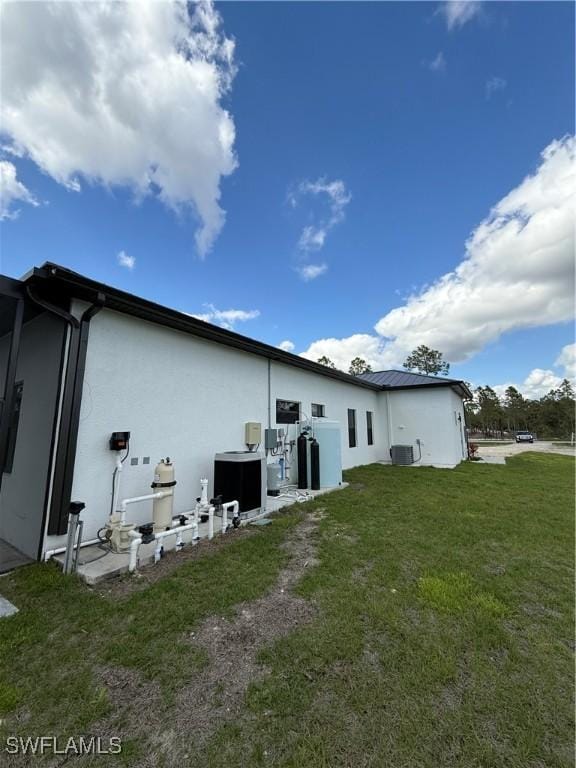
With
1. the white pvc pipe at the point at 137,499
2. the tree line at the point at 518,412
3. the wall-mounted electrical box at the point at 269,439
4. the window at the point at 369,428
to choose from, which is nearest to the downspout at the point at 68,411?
the white pvc pipe at the point at 137,499

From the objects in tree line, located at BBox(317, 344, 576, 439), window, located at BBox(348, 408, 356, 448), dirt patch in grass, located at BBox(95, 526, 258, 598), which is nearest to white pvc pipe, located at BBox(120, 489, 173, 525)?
dirt patch in grass, located at BBox(95, 526, 258, 598)

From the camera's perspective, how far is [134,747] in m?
1.44

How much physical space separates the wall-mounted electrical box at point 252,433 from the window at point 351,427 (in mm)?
4925

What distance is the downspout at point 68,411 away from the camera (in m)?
3.39

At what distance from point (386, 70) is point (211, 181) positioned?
15.4 feet

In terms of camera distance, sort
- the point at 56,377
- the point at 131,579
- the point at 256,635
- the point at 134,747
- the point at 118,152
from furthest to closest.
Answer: the point at 118,152 → the point at 56,377 → the point at 131,579 → the point at 256,635 → the point at 134,747

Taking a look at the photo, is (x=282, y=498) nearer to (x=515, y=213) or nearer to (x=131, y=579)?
(x=131, y=579)

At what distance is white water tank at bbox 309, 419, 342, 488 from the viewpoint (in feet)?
23.9

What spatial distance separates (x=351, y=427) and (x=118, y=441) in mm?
7888

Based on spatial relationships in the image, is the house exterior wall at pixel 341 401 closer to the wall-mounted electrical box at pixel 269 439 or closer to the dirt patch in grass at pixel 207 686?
the wall-mounted electrical box at pixel 269 439

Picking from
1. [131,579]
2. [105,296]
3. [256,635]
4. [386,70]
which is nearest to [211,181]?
[386,70]

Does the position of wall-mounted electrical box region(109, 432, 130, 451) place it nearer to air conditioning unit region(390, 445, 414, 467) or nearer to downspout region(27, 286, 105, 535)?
downspout region(27, 286, 105, 535)

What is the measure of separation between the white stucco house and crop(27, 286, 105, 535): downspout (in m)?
0.01

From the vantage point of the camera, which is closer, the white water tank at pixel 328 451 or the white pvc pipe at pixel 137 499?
the white pvc pipe at pixel 137 499
